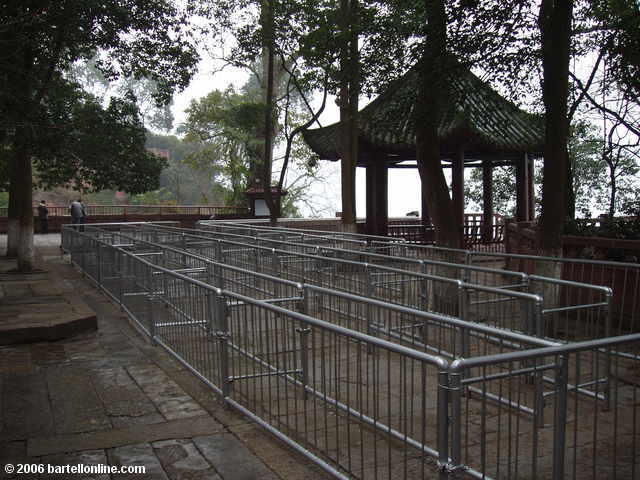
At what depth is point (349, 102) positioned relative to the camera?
14.9 m

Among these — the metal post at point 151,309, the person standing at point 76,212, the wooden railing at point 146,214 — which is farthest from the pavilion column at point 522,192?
the person standing at point 76,212

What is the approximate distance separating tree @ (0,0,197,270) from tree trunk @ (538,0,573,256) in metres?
6.88

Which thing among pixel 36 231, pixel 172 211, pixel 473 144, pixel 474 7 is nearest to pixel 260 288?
pixel 474 7

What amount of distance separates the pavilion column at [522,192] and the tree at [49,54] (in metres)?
10.3

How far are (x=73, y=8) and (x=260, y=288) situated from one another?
5.88 meters

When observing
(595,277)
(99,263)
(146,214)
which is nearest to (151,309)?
(99,263)

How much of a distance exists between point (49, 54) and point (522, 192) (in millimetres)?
13770

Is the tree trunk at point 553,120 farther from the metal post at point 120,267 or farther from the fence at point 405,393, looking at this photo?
the metal post at point 120,267

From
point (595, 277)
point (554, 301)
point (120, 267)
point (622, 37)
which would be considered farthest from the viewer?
point (622, 37)

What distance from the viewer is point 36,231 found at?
28.8m

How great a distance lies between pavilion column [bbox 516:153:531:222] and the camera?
19469 mm

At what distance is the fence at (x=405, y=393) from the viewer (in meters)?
3.01

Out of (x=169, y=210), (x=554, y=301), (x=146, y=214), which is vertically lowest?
(x=554, y=301)

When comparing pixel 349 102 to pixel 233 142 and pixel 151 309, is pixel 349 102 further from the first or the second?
pixel 233 142
